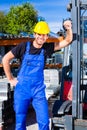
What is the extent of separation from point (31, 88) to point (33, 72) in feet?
0.76

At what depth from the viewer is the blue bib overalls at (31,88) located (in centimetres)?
529

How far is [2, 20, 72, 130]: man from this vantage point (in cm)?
530

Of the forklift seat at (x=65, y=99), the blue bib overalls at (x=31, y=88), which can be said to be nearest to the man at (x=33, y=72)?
the blue bib overalls at (x=31, y=88)

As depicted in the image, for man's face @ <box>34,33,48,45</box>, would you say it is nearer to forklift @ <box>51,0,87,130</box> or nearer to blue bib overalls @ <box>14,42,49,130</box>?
blue bib overalls @ <box>14,42,49,130</box>

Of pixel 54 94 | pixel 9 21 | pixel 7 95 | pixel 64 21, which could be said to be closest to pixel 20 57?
pixel 64 21

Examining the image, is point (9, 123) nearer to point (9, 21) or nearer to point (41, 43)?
point (41, 43)

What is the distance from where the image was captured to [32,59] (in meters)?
5.29

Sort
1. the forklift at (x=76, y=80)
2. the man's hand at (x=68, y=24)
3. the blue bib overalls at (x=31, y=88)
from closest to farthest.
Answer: the forklift at (x=76, y=80) → the man's hand at (x=68, y=24) → the blue bib overalls at (x=31, y=88)

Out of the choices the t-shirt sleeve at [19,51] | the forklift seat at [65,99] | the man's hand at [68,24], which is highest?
the man's hand at [68,24]

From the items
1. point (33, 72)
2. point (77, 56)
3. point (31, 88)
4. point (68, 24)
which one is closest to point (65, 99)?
point (31, 88)

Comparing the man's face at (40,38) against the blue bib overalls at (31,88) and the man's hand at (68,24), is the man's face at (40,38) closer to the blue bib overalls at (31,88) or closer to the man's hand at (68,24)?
the blue bib overalls at (31,88)

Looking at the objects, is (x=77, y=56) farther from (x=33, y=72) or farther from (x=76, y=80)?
(x=33, y=72)

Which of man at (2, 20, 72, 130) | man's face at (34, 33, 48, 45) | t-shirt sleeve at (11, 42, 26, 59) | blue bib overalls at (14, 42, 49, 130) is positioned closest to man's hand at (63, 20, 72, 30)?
man at (2, 20, 72, 130)

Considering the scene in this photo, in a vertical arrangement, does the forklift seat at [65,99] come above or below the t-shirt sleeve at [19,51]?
below
